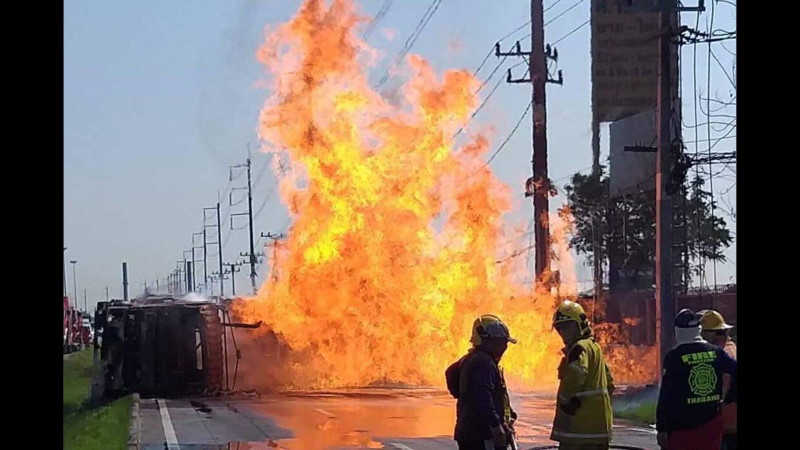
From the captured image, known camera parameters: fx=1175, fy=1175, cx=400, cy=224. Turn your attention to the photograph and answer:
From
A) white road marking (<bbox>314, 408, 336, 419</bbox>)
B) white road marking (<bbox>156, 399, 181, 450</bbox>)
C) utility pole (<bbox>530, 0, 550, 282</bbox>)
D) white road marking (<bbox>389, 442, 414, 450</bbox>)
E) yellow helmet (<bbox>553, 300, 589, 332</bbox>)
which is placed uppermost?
utility pole (<bbox>530, 0, 550, 282</bbox>)

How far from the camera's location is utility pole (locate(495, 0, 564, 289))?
1097 inches

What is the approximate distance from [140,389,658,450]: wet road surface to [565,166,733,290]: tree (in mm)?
17826

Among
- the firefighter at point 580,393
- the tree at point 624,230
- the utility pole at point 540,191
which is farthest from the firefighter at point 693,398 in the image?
the tree at point 624,230

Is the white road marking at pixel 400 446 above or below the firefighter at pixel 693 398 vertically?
below

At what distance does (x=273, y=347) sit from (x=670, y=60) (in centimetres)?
1233

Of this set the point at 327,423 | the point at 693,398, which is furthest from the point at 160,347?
the point at 693,398

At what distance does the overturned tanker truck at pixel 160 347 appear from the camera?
79.7ft

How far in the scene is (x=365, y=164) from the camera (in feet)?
91.5

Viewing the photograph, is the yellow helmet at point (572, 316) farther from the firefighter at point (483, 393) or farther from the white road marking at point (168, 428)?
the white road marking at point (168, 428)

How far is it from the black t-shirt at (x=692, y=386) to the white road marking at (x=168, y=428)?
9095mm

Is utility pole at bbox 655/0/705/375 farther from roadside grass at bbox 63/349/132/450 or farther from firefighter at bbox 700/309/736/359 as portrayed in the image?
firefighter at bbox 700/309/736/359

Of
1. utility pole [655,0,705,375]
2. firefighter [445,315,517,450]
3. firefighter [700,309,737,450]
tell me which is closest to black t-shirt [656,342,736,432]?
firefighter [700,309,737,450]

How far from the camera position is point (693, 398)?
845 cm
